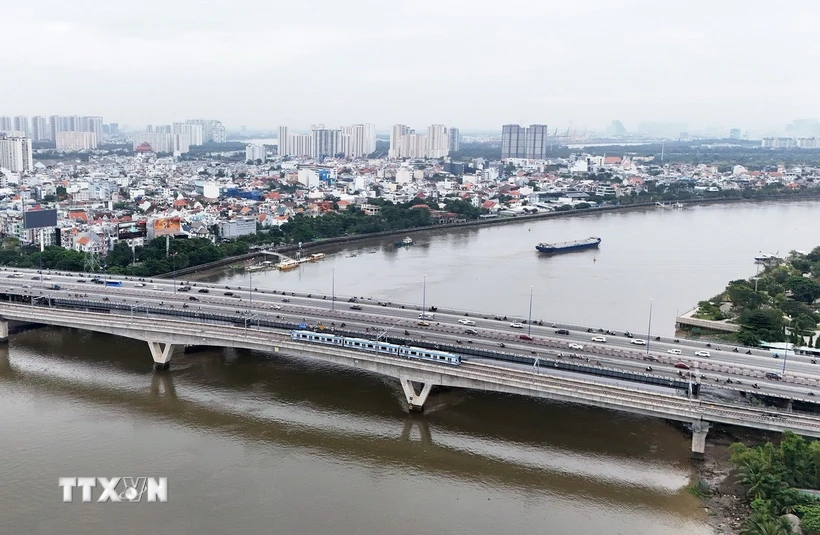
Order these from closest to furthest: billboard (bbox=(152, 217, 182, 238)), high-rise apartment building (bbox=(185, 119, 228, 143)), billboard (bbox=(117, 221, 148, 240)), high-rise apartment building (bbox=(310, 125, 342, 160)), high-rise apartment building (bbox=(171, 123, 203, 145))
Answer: billboard (bbox=(117, 221, 148, 240))
billboard (bbox=(152, 217, 182, 238))
high-rise apartment building (bbox=(310, 125, 342, 160))
high-rise apartment building (bbox=(171, 123, 203, 145))
high-rise apartment building (bbox=(185, 119, 228, 143))

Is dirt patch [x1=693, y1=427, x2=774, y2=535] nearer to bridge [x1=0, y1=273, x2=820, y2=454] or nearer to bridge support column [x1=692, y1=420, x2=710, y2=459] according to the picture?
bridge support column [x1=692, y1=420, x2=710, y2=459]

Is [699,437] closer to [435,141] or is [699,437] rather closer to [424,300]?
[424,300]

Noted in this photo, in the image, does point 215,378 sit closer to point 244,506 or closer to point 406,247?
point 244,506

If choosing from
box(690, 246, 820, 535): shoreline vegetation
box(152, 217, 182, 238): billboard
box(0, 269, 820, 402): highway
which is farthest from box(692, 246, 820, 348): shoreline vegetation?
box(152, 217, 182, 238): billboard

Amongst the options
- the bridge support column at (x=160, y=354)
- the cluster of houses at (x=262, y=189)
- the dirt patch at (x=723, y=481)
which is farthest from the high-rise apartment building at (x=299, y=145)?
the dirt patch at (x=723, y=481)

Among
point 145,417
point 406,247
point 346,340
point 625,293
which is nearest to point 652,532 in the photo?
point 346,340

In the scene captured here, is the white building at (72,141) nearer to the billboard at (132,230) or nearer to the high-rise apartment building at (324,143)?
the high-rise apartment building at (324,143)
